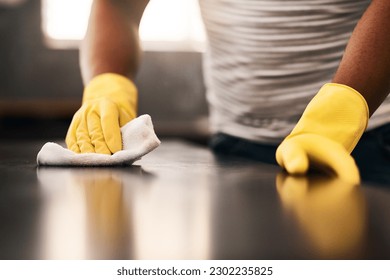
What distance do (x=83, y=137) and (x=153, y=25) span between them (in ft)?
13.0

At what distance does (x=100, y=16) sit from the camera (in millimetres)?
1321

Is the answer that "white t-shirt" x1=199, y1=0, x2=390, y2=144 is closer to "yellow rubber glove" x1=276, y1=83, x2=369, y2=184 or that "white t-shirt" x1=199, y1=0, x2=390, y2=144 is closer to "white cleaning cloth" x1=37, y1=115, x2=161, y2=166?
"yellow rubber glove" x1=276, y1=83, x2=369, y2=184

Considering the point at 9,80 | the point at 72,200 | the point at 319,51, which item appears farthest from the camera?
the point at 9,80

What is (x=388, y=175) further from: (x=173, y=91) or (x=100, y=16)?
(x=173, y=91)

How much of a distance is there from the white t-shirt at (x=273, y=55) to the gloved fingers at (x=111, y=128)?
459mm

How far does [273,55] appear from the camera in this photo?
4.10 ft

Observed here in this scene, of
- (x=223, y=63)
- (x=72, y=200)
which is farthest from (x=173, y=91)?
(x=72, y=200)

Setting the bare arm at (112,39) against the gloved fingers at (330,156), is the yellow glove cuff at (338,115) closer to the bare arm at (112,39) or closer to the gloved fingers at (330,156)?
the gloved fingers at (330,156)

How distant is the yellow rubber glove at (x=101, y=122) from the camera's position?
35.3 inches

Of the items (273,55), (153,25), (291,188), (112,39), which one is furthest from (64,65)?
(291,188)

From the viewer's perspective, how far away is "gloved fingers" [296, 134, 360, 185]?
72 cm

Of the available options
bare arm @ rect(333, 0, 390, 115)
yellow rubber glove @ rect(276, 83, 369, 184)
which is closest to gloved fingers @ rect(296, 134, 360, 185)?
yellow rubber glove @ rect(276, 83, 369, 184)

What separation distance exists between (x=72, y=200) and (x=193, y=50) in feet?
13.4

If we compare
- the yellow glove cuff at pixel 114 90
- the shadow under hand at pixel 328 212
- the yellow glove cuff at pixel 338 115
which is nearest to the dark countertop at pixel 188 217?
the shadow under hand at pixel 328 212
